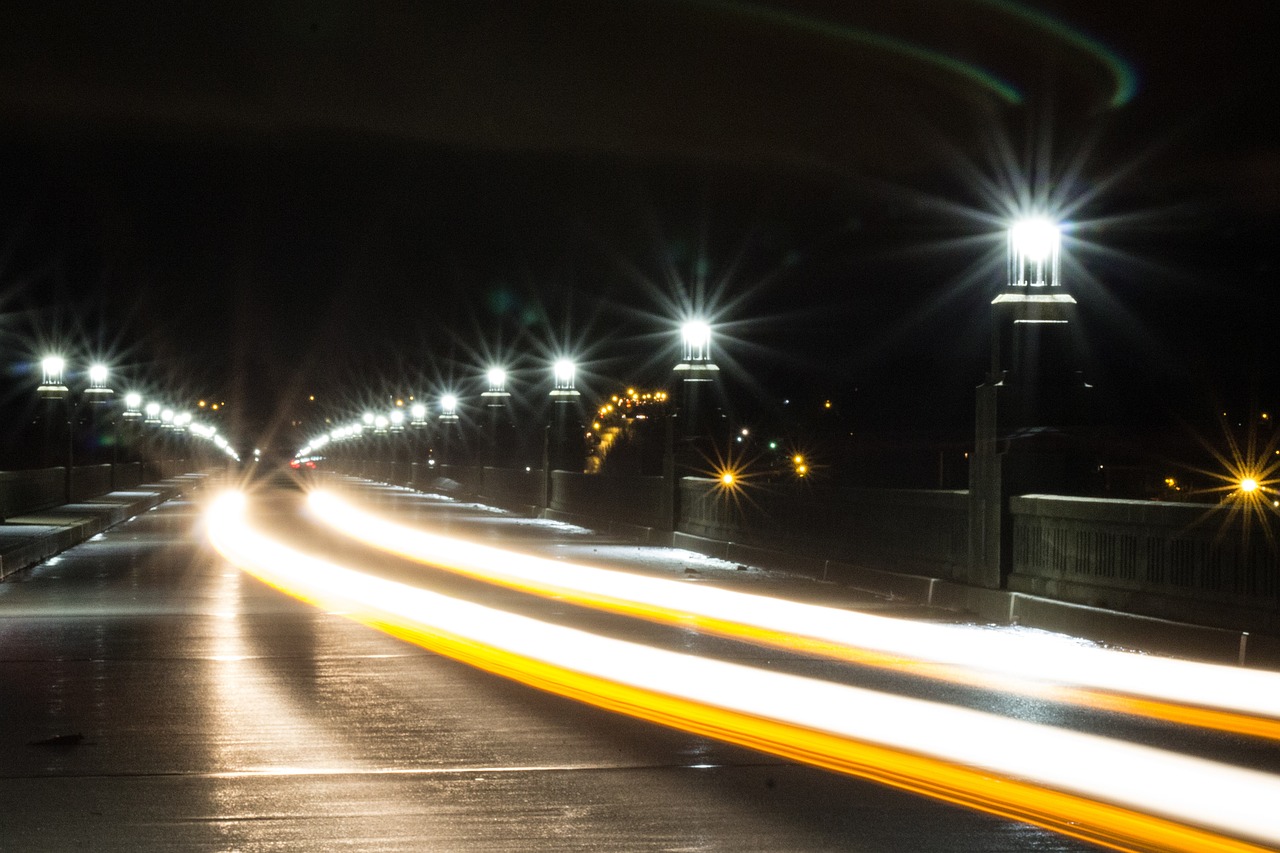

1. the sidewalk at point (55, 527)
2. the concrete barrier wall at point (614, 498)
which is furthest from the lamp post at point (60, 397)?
the concrete barrier wall at point (614, 498)

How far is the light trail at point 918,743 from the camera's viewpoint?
25.7 ft

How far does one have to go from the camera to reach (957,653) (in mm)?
14805

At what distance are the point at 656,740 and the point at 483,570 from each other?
1583 cm

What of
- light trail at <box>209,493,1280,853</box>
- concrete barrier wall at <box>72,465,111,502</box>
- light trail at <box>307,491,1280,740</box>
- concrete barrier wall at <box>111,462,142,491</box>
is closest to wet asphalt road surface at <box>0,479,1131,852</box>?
light trail at <box>209,493,1280,853</box>

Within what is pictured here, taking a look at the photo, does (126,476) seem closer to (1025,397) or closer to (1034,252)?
(1025,397)

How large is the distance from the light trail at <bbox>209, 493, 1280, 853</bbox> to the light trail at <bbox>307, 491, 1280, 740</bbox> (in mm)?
1515

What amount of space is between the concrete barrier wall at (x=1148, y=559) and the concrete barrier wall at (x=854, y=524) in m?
1.80

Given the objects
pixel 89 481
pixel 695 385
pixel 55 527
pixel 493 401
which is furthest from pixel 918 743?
pixel 89 481

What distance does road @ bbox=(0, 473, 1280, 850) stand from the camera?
747cm

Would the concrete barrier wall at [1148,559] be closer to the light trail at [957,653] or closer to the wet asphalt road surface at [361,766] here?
the light trail at [957,653]

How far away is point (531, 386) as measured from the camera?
12125 centimetres

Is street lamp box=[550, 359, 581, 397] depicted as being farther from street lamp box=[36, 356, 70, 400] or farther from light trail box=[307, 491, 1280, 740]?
light trail box=[307, 491, 1280, 740]

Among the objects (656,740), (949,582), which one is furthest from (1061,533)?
(656,740)

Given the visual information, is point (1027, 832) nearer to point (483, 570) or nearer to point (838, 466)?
point (483, 570)
